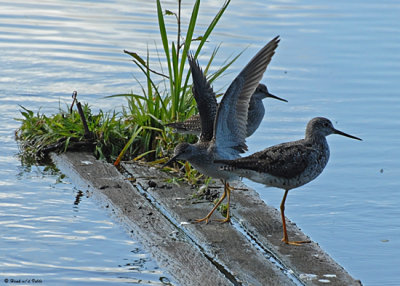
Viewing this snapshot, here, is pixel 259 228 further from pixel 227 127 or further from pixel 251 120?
pixel 251 120

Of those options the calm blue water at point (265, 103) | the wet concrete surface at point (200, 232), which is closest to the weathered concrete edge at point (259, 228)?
the wet concrete surface at point (200, 232)

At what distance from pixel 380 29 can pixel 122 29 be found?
4.46 meters

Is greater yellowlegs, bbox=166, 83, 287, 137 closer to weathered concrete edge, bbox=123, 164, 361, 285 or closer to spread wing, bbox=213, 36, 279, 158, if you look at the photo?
weathered concrete edge, bbox=123, 164, 361, 285

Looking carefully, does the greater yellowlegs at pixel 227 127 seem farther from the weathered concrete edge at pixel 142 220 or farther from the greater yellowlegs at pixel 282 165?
the weathered concrete edge at pixel 142 220

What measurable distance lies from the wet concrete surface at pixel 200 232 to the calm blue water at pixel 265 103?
18 centimetres

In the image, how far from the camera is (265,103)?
10781 millimetres

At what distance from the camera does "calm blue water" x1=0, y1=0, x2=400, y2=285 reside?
6.18 m

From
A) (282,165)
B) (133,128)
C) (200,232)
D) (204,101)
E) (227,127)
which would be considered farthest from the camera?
(133,128)

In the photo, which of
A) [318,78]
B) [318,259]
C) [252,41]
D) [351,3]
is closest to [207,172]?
[318,259]

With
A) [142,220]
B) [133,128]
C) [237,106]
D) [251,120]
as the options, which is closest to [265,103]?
[251,120]

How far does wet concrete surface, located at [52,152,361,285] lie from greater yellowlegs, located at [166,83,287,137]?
48 cm

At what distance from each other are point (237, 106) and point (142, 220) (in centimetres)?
144

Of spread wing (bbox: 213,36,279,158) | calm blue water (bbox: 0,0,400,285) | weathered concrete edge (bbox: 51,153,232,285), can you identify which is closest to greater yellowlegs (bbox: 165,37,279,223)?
spread wing (bbox: 213,36,279,158)

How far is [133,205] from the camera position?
22.6 feet
